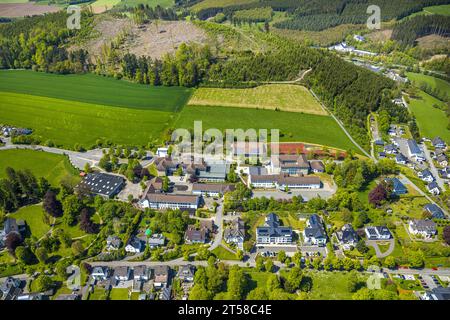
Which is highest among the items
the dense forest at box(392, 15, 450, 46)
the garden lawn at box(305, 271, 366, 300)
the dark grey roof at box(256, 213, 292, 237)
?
the dense forest at box(392, 15, 450, 46)

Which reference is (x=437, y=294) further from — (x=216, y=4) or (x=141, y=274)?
(x=216, y=4)

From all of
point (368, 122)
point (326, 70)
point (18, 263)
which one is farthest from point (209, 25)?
point (18, 263)

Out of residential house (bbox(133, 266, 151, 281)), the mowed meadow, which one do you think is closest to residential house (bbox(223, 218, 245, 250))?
residential house (bbox(133, 266, 151, 281))

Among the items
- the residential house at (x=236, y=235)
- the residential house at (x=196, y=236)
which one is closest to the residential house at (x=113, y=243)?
the residential house at (x=196, y=236)

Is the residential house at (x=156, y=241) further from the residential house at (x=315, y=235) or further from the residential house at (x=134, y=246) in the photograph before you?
the residential house at (x=315, y=235)

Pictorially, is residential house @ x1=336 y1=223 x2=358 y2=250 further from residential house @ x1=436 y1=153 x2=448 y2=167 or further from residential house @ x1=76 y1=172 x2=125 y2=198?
residential house @ x1=76 y1=172 x2=125 y2=198

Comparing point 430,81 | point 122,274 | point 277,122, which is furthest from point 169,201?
point 430,81
